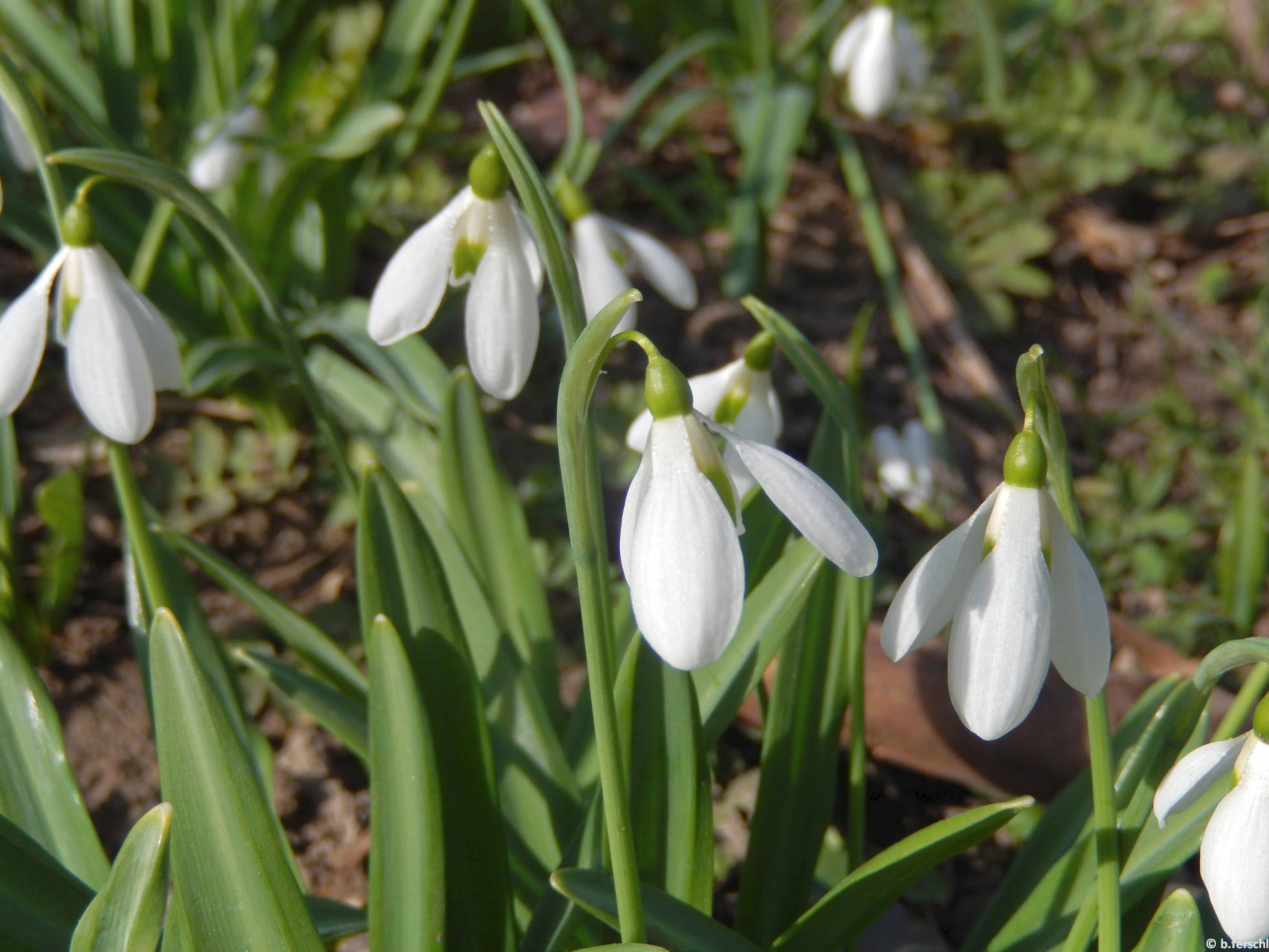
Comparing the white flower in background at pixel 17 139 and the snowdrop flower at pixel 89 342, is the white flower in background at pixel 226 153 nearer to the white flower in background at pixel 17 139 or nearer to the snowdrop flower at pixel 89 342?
the white flower in background at pixel 17 139

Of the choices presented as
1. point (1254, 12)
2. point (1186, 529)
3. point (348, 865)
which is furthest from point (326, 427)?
point (1254, 12)

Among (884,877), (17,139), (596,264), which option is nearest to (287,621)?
(596,264)

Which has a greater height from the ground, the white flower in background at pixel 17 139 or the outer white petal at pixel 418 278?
the white flower in background at pixel 17 139

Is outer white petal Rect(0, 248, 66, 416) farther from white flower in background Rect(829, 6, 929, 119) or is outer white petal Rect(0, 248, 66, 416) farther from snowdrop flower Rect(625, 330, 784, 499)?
white flower in background Rect(829, 6, 929, 119)

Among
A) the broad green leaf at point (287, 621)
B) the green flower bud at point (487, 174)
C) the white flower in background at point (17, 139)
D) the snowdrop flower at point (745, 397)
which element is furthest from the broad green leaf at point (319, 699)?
the white flower in background at point (17, 139)

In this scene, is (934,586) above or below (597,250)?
below

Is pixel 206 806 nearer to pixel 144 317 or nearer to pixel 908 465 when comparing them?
pixel 144 317

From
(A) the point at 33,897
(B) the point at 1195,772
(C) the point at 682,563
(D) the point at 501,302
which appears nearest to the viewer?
(C) the point at 682,563

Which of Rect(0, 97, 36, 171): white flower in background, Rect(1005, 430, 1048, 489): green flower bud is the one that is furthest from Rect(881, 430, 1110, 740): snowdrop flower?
Rect(0, 97, 36, 171): white flower in background

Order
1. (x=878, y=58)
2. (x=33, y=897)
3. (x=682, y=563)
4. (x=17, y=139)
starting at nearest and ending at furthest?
(x=682, y=563) → (x=33, y=897) → (x=17, y=139) → (x=878, y=58)
